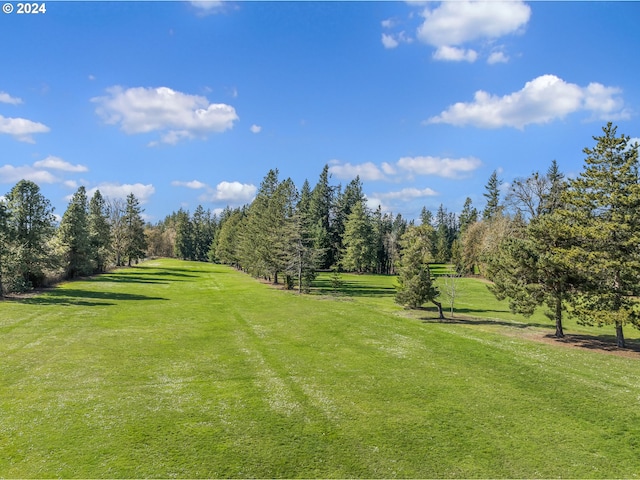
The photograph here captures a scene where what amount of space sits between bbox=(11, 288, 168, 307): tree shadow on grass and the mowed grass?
25.3 feet

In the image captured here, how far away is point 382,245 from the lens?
102 metres

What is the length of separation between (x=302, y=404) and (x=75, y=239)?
49.5 meters

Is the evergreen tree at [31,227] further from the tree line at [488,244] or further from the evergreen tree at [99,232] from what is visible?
the evergreen tree at [99,232]

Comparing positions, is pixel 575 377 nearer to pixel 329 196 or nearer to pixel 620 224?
pixel 620 224

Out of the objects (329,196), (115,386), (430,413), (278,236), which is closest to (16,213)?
(278,236)

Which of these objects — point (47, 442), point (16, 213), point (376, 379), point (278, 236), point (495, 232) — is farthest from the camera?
point (495, 232)

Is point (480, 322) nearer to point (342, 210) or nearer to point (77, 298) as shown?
point (77, 298)

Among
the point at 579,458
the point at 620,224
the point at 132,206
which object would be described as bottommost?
the point at 579,458

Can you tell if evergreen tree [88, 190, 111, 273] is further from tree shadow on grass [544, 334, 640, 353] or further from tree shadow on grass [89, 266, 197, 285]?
tree shadow on grass [544, 334, 640, 353]

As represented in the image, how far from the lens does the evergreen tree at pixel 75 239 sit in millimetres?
51844

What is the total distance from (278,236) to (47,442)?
44.1 meters

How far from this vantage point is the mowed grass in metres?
10.2

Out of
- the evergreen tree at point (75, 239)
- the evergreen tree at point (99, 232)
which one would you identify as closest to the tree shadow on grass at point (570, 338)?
the evergreen tree at point (75, 239)

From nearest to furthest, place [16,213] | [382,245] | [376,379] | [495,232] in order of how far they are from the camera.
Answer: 1. [376,379]
2. [16,213]
3. [495,232]
4. [382,245]
